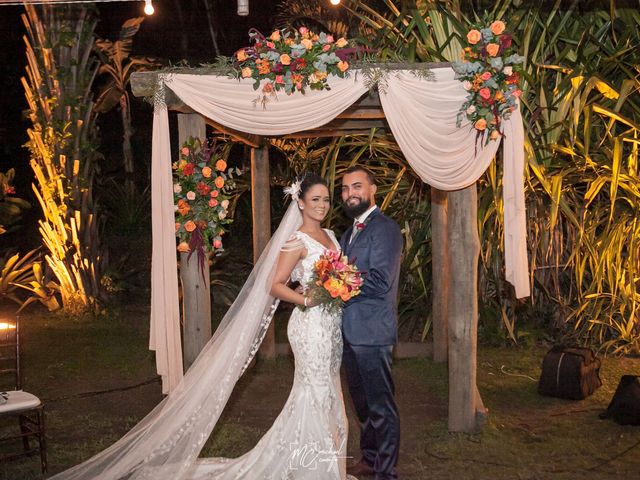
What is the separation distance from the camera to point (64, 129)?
34.7ft

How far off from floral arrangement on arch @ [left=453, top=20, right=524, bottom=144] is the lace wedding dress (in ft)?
4.53

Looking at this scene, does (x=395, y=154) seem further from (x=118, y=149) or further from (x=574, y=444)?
(x=118, y=149)

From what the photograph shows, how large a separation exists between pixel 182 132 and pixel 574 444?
359 cm

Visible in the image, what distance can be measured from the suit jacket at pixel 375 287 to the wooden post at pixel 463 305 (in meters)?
1.08

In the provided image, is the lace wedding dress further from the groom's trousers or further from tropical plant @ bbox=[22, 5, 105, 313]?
tropical plant @ bbox=[22, 5, 105, 313]

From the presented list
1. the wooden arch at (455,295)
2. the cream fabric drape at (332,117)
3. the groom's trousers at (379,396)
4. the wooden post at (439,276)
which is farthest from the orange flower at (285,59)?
the wooden post at (439,276)

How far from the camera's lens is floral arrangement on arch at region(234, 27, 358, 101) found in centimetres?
537

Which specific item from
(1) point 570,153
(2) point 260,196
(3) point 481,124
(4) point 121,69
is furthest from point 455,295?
(4) point 121,69

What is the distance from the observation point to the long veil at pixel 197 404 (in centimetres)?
500

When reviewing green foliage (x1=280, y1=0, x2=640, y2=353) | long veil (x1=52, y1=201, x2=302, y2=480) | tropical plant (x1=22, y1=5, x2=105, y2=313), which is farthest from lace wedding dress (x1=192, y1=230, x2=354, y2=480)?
tropical plant (x1=22, y1=5, x2=105, y2=313)

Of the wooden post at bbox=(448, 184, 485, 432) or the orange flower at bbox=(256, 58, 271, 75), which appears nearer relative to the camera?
the orange flower at bbox=(256, 58, 271, 75)

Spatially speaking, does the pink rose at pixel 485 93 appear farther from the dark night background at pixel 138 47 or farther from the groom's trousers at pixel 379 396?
the dark night background at pixel 138 47

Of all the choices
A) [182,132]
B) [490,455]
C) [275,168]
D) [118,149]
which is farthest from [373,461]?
[118,149]

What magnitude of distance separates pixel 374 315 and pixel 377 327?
73 mm
